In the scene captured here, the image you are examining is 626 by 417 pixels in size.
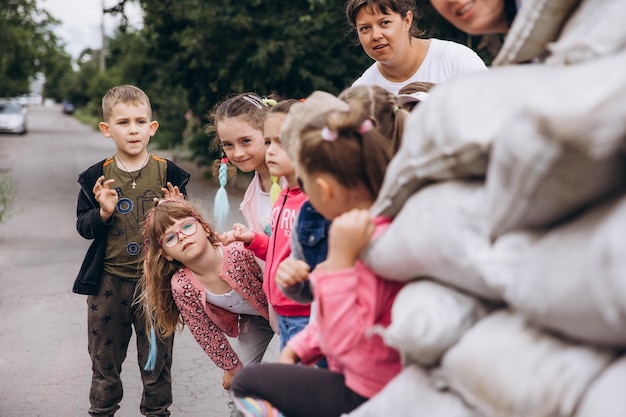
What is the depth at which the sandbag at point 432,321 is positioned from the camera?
152 cm

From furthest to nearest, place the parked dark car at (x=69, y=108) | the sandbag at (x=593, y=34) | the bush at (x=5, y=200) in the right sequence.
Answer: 1. the parked dark car at (x=69, y=108)
2. the bush at (x=5, y=200)
3. the sandbag at (x=593, y=34)

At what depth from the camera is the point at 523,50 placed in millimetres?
1666

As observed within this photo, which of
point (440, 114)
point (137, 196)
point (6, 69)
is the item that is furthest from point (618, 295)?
point (6, 69)

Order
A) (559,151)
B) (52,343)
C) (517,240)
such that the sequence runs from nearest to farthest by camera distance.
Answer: (559,151), (517,240), (52,343)

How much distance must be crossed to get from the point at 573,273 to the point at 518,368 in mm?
239

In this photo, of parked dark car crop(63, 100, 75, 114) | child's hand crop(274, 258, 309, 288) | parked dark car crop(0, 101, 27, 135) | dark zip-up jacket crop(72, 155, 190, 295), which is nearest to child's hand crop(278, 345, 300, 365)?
child's hand crop(274, 258, 309, 288)

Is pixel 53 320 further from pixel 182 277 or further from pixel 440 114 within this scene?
pixel 440 114

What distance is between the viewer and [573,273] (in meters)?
1.20

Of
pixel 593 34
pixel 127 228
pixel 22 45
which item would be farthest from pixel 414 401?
pixel 22 45

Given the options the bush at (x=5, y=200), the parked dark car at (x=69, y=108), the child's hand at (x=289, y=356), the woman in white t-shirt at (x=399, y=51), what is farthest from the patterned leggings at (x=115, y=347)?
the parked dark car at (x=69, y=108)

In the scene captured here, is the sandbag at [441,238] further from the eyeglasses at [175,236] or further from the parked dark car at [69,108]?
the parked dark car at [69,108]

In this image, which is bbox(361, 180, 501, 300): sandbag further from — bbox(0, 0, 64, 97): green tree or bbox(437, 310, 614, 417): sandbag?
bbox(0, 0, 64, 97): green tree

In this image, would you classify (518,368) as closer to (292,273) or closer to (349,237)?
(349,237)

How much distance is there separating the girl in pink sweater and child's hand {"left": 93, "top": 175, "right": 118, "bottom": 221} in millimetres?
1720
